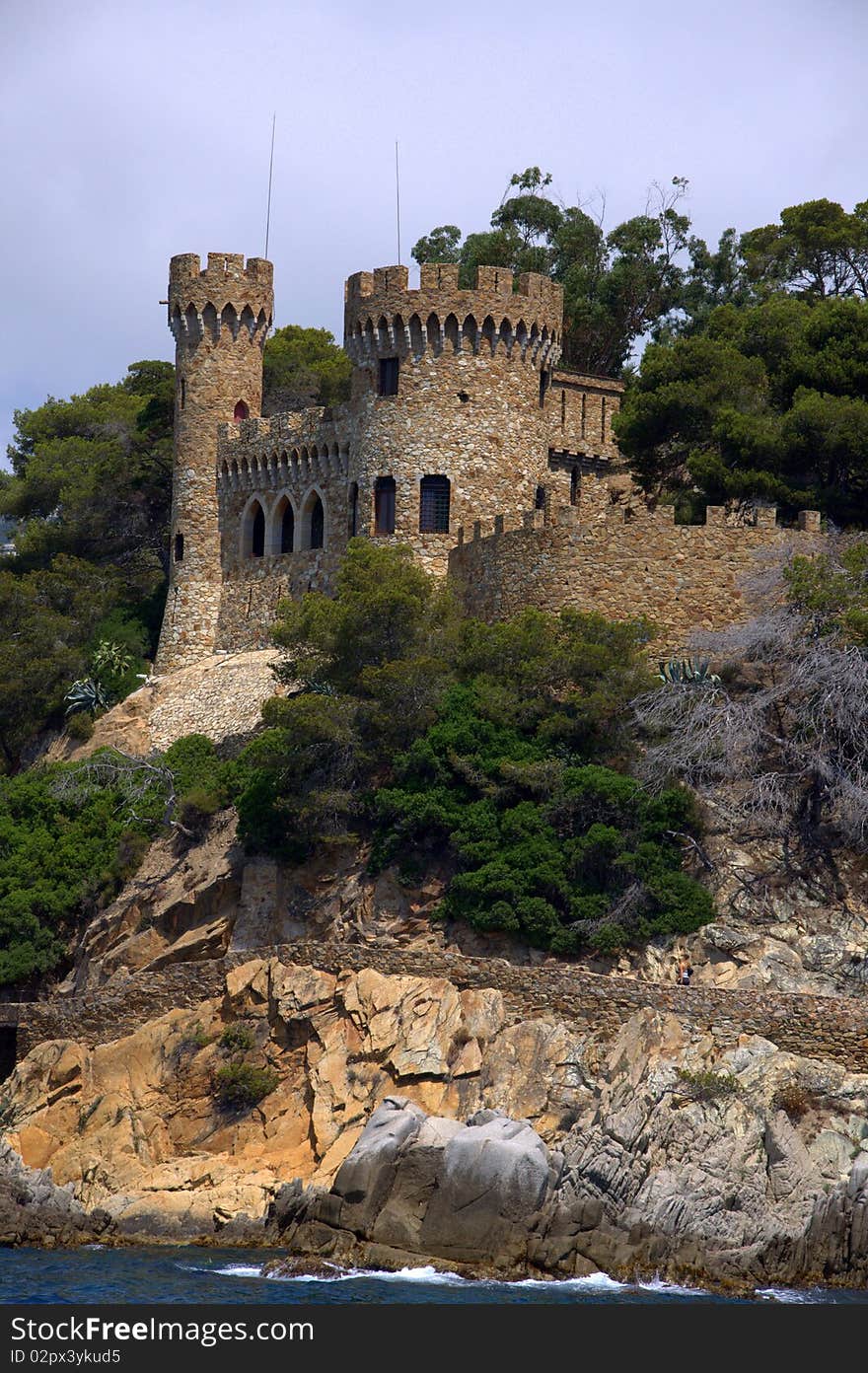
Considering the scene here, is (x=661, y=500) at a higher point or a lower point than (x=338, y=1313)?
higher

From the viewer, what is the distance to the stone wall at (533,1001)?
133ft

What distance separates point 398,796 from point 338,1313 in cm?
1498

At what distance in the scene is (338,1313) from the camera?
3356 centimetres

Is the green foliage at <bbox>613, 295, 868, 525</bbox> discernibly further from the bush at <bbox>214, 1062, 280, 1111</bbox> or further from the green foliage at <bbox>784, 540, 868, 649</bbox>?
the bush at <bbox>214, 1062, 280, 1111</bbox>

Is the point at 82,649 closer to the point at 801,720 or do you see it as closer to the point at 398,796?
the point at 398,796

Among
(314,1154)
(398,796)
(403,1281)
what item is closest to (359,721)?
(398,796)

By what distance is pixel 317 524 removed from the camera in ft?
196

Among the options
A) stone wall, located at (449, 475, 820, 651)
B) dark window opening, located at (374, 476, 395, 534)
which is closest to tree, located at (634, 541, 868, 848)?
A: stone wall, located at (449, 475, 820, 651)

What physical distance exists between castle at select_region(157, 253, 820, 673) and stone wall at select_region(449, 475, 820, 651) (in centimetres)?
4

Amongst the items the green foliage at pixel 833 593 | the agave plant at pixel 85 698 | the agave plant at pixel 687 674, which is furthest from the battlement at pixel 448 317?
the green foliage at pixel 833 593

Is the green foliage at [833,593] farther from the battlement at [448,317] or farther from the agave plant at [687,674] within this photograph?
the battlement at [448,317]

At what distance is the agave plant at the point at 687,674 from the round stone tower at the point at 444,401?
829 centimetres

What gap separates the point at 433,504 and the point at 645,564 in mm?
7222

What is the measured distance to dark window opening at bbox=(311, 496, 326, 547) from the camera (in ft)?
194
